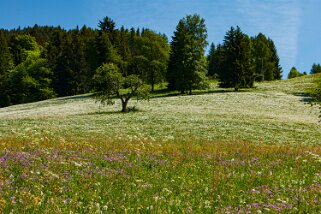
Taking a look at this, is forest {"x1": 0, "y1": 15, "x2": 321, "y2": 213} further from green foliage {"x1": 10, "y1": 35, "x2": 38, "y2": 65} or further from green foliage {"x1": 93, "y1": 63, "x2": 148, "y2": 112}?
green foliage {"x1": 10, "y1": 35, "x2": 38, "y2": 65}

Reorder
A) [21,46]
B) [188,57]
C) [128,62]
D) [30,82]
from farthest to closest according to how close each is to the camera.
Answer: [21,46] → [128,62] → [30,82] → [188,57]

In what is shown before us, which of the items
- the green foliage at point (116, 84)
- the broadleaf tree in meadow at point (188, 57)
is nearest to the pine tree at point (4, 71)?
the broadleaf tree in meadow at point (188, 57)

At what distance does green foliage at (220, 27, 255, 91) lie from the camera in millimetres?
80062

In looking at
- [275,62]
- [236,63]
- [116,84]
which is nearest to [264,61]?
[275,62]

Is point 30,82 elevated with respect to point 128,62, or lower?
lower

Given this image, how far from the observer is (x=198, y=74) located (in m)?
75.5

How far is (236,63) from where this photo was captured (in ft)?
262

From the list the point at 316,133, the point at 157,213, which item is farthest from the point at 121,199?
the point at 316,133

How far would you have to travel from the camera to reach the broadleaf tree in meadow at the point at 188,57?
7650 cm

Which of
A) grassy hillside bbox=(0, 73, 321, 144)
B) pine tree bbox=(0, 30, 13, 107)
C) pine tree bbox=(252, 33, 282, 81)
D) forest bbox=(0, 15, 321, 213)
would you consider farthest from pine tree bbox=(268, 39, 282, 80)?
pine tree bbox=(0, 30, 13, 107)

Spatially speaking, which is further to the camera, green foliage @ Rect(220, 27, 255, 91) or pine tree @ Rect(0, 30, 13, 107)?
pine tree @ Rect(0, 30, 13, 107)

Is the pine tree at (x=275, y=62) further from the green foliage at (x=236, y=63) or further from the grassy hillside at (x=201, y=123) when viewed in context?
the grassy hillside at (x=201, y=123)

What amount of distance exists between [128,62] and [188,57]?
24.3m

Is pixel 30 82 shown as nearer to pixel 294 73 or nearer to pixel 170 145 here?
pixel 170 145
